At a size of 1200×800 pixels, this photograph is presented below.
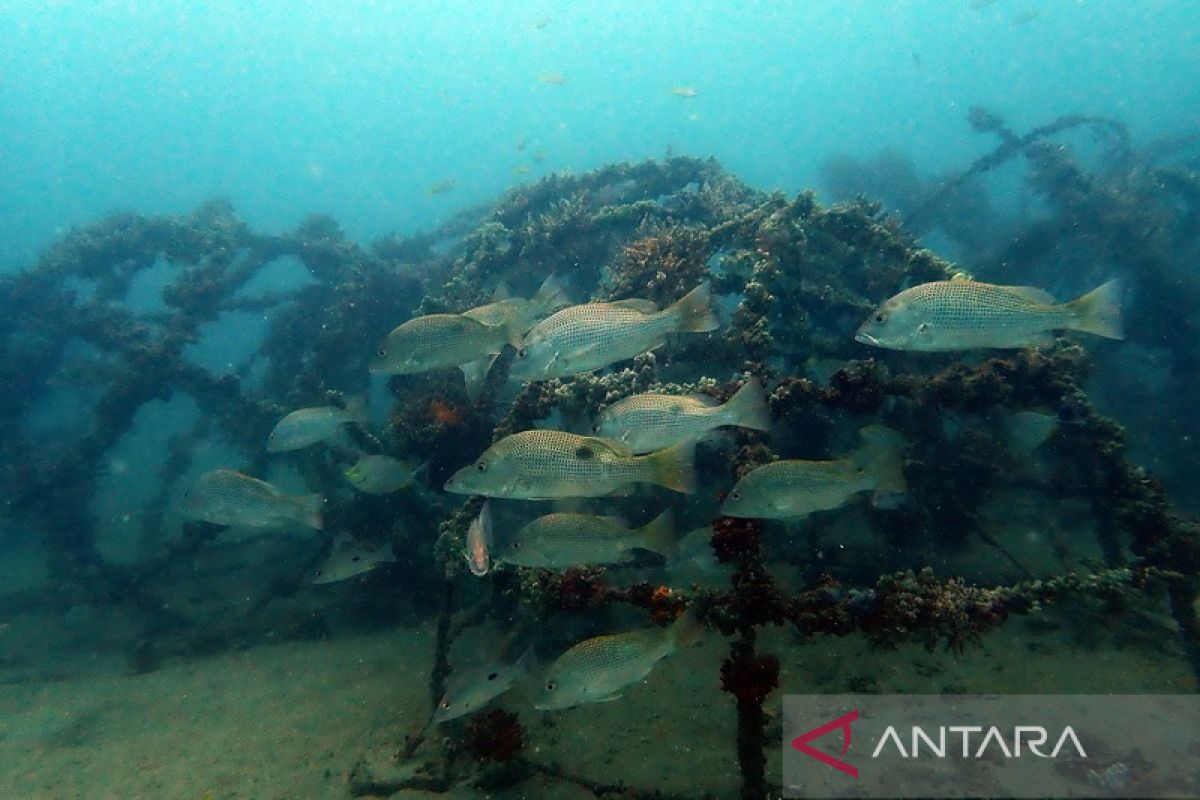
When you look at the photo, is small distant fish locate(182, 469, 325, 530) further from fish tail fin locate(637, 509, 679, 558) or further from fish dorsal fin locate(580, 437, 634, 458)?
fish tail fin locate(637, 509, 679, 558)

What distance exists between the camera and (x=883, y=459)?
4832mm

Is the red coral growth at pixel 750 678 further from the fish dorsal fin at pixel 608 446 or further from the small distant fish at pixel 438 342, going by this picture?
the small distant fish at pixel 438 342

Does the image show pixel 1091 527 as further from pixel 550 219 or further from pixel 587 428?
pixel 550 219

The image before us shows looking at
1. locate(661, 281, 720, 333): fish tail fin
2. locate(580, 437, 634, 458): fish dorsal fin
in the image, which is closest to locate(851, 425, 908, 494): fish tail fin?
locate(661, 281, 720, 333): fish tail fin

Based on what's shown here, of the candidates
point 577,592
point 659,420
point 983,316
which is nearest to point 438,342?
point 659,420

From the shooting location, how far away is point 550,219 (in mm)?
12812

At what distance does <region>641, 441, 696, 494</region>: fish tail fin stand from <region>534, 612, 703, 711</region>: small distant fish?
1.04 m

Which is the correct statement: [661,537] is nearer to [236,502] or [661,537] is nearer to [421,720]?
[421,720]

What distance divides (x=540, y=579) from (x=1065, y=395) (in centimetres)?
593

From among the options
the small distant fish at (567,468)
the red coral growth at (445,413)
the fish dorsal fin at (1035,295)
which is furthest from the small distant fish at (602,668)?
the red coral growth at (445,413)

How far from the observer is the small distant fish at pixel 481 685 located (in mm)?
4738

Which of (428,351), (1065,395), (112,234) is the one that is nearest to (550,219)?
(428,351)

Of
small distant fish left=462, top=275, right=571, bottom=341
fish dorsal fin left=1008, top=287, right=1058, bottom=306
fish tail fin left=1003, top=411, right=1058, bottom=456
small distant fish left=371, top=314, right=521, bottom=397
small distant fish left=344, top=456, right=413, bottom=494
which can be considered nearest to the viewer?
fish dorsal fin left=1008, top=287, right=1058, bottom=306

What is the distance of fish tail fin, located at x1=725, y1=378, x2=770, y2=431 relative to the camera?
451cm
